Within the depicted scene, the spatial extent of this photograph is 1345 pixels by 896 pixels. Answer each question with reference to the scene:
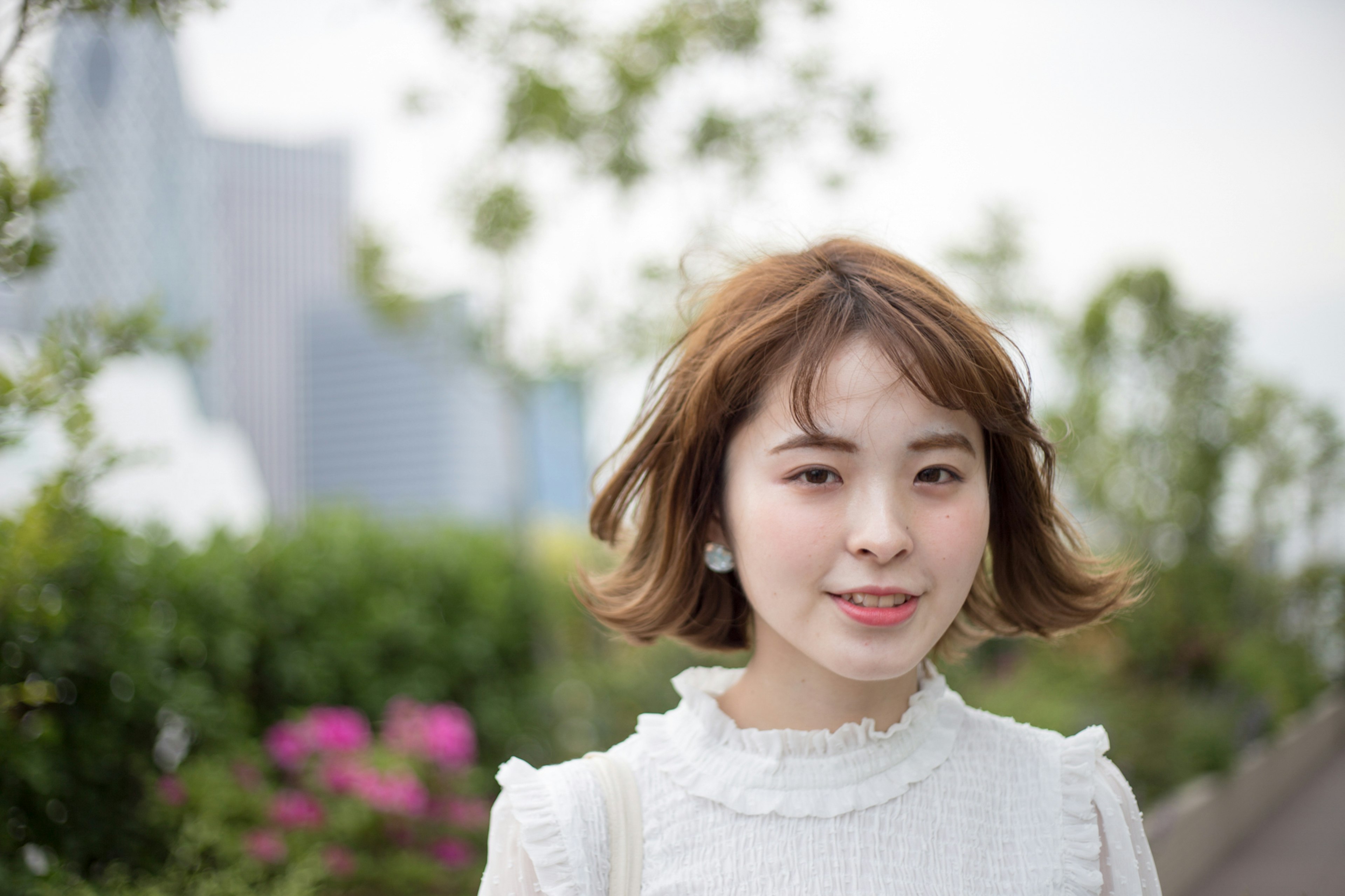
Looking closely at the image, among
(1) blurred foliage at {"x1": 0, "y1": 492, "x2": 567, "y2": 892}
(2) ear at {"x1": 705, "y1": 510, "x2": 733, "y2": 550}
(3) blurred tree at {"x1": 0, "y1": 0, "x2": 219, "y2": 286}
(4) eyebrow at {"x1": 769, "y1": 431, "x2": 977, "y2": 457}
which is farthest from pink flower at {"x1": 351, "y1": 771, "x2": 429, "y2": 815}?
(4) eyebrow at {"x1": 769, "y1": 431, "x2": 977, "y2": 457}

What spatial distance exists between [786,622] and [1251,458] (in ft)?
32.6

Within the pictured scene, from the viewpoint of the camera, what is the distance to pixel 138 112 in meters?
7.71

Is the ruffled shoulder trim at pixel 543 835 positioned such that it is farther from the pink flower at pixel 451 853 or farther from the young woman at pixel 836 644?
the pink flower at pixel 451 853

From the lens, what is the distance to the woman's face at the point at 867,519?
1.07m

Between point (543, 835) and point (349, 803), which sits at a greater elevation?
point (543, 835)

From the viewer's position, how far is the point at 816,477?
3.65ft

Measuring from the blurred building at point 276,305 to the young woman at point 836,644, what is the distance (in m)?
1.74

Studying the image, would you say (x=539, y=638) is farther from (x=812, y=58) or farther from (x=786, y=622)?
(x=786, y=622)

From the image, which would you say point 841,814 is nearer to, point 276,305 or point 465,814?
point 465,814

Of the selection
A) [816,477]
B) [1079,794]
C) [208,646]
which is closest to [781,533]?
[816,477]

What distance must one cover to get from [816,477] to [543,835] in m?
0.51

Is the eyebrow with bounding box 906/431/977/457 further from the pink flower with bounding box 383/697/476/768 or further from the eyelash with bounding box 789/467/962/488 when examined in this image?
the pink flower with bounding box 383/697/476/768

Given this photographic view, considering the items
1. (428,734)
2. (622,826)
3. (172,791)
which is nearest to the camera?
(622,826)

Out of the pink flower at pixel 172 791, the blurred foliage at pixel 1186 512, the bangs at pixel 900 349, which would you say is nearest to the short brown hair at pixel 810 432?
the bangs at pixel 900 349
